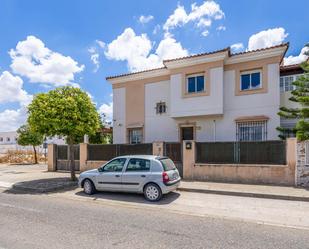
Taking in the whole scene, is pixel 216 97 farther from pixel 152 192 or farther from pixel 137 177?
pixel 152 192

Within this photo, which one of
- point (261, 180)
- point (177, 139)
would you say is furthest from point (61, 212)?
point (177, 139)

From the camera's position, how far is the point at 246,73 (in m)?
14.5

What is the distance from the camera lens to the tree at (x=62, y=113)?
11391mm

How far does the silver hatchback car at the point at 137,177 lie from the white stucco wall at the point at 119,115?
27.0ft

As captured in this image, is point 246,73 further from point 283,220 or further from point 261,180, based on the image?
point 283,220

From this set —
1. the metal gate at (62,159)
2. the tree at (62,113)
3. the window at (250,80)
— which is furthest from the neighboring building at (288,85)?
the metal gate at (62,159)

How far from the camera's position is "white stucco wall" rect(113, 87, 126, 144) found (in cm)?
1803

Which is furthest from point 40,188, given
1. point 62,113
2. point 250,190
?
point 250,190

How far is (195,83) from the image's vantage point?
15172mm

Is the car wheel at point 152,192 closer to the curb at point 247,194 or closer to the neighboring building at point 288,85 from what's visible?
the curb at point 247,194

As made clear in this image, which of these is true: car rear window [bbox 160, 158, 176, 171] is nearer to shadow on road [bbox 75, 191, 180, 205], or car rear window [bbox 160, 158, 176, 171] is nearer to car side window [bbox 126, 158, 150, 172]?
car side window [bbox 126, 158, 150, 172]

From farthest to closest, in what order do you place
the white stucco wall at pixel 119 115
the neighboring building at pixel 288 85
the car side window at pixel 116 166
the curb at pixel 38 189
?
the white stucco wall at pixel 119 115 → the neighboring building at pixel 288 85 → the curb at pixel 38 189 → the car side window at pixel 116 166

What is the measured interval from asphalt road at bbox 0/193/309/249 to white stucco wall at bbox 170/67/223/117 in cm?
856

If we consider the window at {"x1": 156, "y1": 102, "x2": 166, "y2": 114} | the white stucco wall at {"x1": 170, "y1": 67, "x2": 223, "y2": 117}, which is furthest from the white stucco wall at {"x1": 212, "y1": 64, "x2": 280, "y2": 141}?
the window at {"x1": 156, "y1": 102, "x2": 166, "y2": 114}
